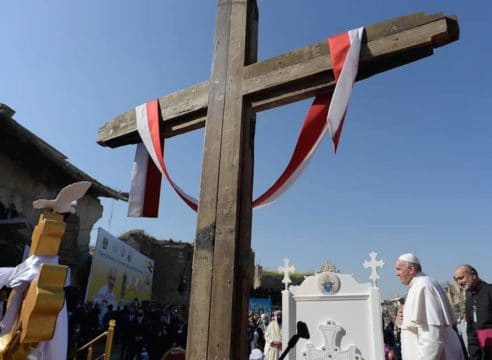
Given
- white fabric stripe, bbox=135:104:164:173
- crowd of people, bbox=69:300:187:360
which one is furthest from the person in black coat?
crowd of people, bbox=69:300:187:360

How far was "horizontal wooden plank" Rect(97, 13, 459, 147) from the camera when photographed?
2174 millimetres

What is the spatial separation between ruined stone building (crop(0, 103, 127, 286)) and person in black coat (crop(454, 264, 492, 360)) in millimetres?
10368

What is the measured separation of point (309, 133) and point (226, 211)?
0.79m

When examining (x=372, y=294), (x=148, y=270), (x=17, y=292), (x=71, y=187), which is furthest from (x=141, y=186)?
(x=148, y=270)

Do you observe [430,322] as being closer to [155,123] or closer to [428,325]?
[428,325]

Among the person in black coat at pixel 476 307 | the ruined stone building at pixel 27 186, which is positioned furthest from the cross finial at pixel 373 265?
the ruined stone building at pixel 27 186

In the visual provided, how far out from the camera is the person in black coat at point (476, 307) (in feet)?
13.6

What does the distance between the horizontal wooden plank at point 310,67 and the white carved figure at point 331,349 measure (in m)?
5.56

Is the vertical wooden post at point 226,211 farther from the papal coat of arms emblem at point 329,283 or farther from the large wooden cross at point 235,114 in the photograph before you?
the papal coat of arms emblem at point 329,283

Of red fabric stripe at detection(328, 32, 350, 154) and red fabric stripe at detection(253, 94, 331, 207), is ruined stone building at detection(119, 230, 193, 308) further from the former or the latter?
red fabric stripe at detection(328, 32, 350, 154)

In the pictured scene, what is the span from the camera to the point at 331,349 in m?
7.02

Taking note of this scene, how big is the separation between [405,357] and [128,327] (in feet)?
33.3

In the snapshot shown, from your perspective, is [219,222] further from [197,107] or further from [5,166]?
[5,166]

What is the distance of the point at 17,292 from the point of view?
3500 millimetres
